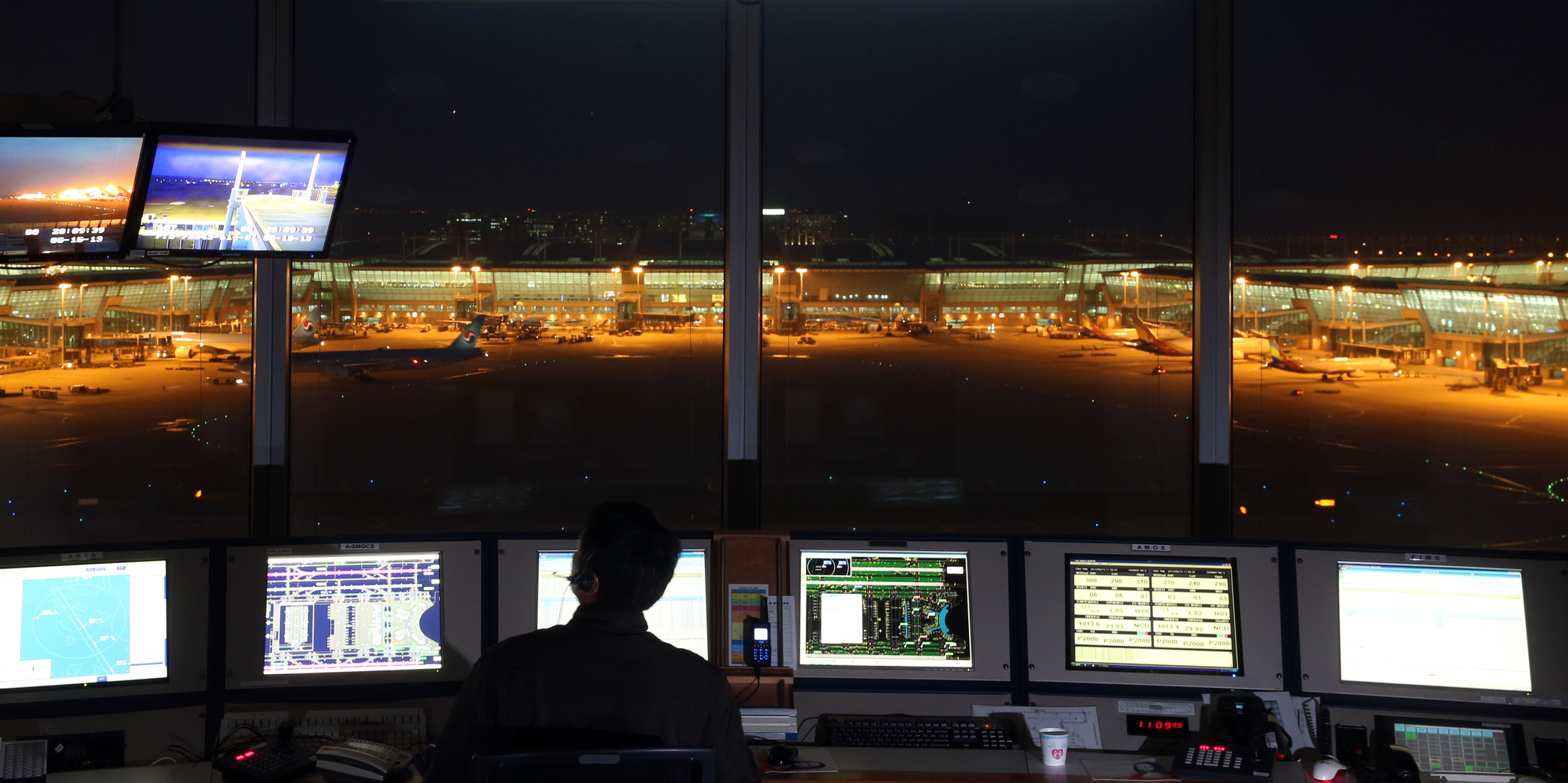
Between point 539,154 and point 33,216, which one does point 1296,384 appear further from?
point 33,216

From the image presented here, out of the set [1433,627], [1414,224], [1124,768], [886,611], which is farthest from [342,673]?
[1414,224]

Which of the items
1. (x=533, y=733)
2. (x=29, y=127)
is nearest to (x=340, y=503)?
(x=29, y=127)

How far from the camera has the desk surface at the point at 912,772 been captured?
203 cm

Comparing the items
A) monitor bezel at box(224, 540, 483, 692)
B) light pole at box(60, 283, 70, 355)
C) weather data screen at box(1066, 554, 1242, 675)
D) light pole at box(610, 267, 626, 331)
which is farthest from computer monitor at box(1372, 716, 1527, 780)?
light pole at box(60, 283, 70, 355)

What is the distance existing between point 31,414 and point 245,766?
1026 cm

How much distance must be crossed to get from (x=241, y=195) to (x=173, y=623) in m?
1.32

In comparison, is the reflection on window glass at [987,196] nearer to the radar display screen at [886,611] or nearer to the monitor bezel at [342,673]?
the radar display screen at [886,611]

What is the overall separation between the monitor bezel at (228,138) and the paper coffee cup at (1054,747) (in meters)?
2.50

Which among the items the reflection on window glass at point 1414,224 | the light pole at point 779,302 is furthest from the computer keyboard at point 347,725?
the reflection on window glass at point 1414,224

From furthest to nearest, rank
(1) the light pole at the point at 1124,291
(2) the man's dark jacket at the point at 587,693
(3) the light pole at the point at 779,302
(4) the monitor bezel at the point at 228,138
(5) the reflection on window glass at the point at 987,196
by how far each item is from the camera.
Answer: (1) the light pole at the point at 1124,291, (3) the light pole at the point at 779,302, (5) the reflection on window glass at the point at 987,196, (4) the monitor bezel at the point at 228,138, (2) the man's dark jacket at the point at 587,693

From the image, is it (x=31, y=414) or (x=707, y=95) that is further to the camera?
(x=31, y=414)

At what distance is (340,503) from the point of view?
19.1 meters

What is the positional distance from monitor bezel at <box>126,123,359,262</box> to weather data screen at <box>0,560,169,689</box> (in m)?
1.07

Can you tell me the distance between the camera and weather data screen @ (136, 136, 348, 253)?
2748 mm
